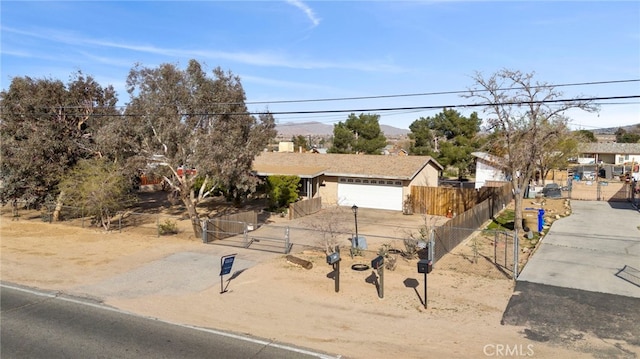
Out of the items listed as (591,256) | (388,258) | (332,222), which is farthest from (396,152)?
(388,258)

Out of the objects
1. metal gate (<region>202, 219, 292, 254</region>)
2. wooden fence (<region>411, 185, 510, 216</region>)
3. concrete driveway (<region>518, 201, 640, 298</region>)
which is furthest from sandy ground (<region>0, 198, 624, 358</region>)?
wooden fence (<region>411, 185, 510, 216</region>)

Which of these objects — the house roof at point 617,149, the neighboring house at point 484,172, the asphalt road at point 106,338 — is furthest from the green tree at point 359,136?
the asphalt road at point 106,338

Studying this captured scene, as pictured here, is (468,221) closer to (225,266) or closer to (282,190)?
(282,190)

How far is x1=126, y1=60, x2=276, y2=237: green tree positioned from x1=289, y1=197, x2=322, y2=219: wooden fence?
6251 mm

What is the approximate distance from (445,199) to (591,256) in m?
12.3

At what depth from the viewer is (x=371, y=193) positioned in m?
30.9

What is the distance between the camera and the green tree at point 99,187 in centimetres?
2120

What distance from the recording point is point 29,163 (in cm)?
2272

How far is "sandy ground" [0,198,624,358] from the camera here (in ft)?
31.4

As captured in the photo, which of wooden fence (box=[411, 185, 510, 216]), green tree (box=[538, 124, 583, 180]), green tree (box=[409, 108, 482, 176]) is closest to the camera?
wooden fence (box=[411, 185, 510, 216])

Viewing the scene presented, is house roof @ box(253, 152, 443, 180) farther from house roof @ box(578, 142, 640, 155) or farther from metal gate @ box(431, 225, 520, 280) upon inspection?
house roof @ box(578, 142, 640, 155)

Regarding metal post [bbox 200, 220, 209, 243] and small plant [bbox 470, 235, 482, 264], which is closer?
small plant [bbox 470, 235, 482, 264]

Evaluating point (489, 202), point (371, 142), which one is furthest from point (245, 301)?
point (371, 142)

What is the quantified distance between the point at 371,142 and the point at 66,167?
121 feet
